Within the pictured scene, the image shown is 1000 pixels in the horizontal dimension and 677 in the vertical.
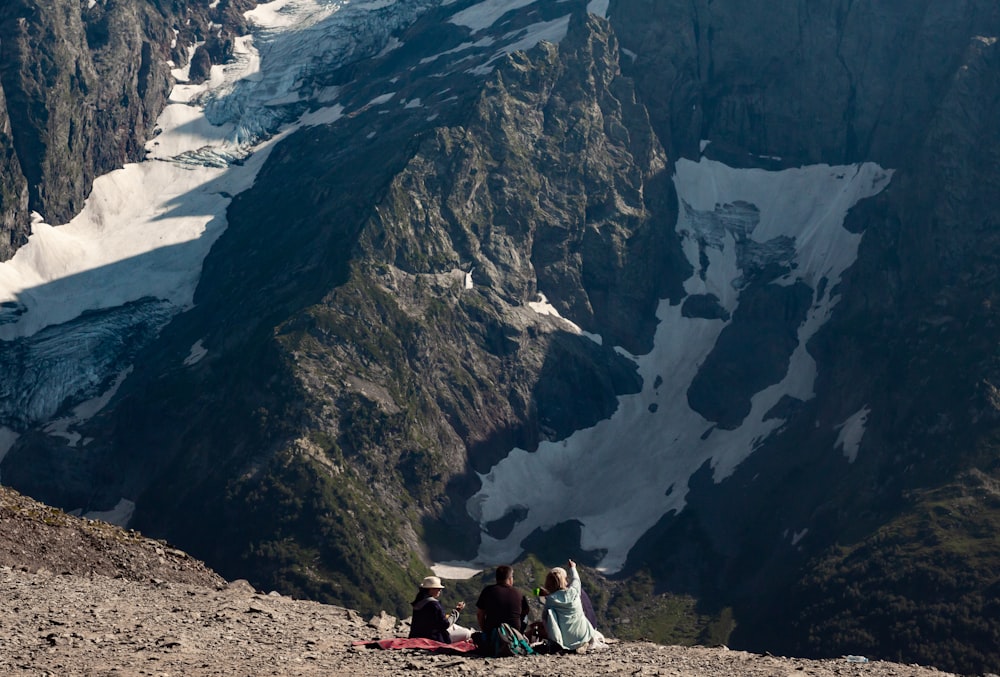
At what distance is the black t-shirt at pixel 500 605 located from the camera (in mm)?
45344

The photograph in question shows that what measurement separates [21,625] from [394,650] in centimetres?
1283

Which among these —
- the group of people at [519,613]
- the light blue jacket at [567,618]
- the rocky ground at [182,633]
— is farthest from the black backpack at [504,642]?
the light blue jacket at [567,618]

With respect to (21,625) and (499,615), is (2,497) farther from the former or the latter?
(499,615)

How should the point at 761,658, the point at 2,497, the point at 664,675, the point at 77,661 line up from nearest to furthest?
1. the point at 77,661
2. the point at 664,675
3. the point at 761,658
4. the point at 2,497

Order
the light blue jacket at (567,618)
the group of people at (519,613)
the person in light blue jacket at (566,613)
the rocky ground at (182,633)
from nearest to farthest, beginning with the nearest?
the rocky ground at (182,633)
the group of people at (519,613)
the person in light blue jacket at (566,613)
the light blue jacket at (567,618)

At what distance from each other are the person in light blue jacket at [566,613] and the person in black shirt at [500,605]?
127cm

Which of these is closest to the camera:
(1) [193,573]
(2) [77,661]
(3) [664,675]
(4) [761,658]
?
(2) [77,661]

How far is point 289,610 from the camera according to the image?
184 ft

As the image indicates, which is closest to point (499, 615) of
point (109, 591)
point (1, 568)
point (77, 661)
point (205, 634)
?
point (205, 634)

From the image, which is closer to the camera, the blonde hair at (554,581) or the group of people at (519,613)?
the group of people at (519,613)

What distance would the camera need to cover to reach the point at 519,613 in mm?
46125

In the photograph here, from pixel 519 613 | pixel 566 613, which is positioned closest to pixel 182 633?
pixel 519 613

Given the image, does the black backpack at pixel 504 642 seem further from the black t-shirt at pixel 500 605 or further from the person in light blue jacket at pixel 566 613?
the person in light blue jacket at pixel 566 613

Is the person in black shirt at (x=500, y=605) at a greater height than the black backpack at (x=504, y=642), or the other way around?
the person in black shirt at (x=500, y=605)
